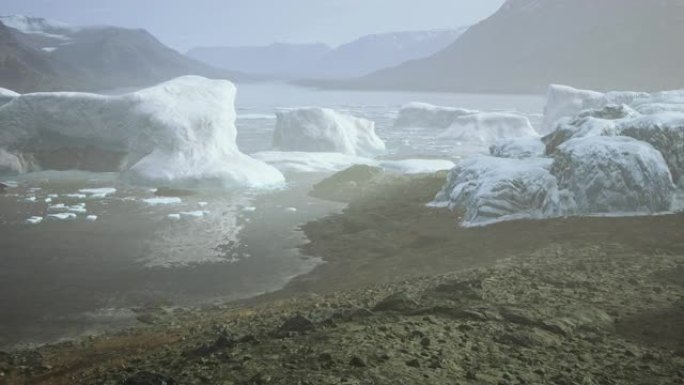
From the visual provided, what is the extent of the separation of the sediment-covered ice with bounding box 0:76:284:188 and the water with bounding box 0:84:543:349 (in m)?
1.95

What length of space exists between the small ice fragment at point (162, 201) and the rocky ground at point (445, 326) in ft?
28.4

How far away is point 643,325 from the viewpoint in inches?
299

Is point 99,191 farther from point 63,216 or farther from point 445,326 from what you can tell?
point 445,326

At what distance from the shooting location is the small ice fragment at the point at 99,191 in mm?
21453

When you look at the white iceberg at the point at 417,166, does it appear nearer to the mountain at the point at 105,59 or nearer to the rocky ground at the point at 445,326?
the rocky ground at the point at 445,326

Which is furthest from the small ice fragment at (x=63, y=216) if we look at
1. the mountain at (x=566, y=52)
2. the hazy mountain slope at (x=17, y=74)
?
the mountain at (x=566, y=52)

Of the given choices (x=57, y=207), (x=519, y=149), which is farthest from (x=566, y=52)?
(x=57, y=207)

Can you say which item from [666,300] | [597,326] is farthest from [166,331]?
[666,300]

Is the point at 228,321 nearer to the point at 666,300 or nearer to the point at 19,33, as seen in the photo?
the point at 666,300

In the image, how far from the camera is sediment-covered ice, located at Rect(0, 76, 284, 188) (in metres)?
24.2

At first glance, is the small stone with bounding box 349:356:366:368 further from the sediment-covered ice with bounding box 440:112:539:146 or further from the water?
the sediment-covered ice with bounding box 440:112:539:146

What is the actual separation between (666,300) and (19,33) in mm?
211292

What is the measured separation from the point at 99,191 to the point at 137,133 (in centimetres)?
434

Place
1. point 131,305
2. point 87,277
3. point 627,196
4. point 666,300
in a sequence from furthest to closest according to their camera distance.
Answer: point 627,196 < point 87,277 < point 131,305 < point 666,300
